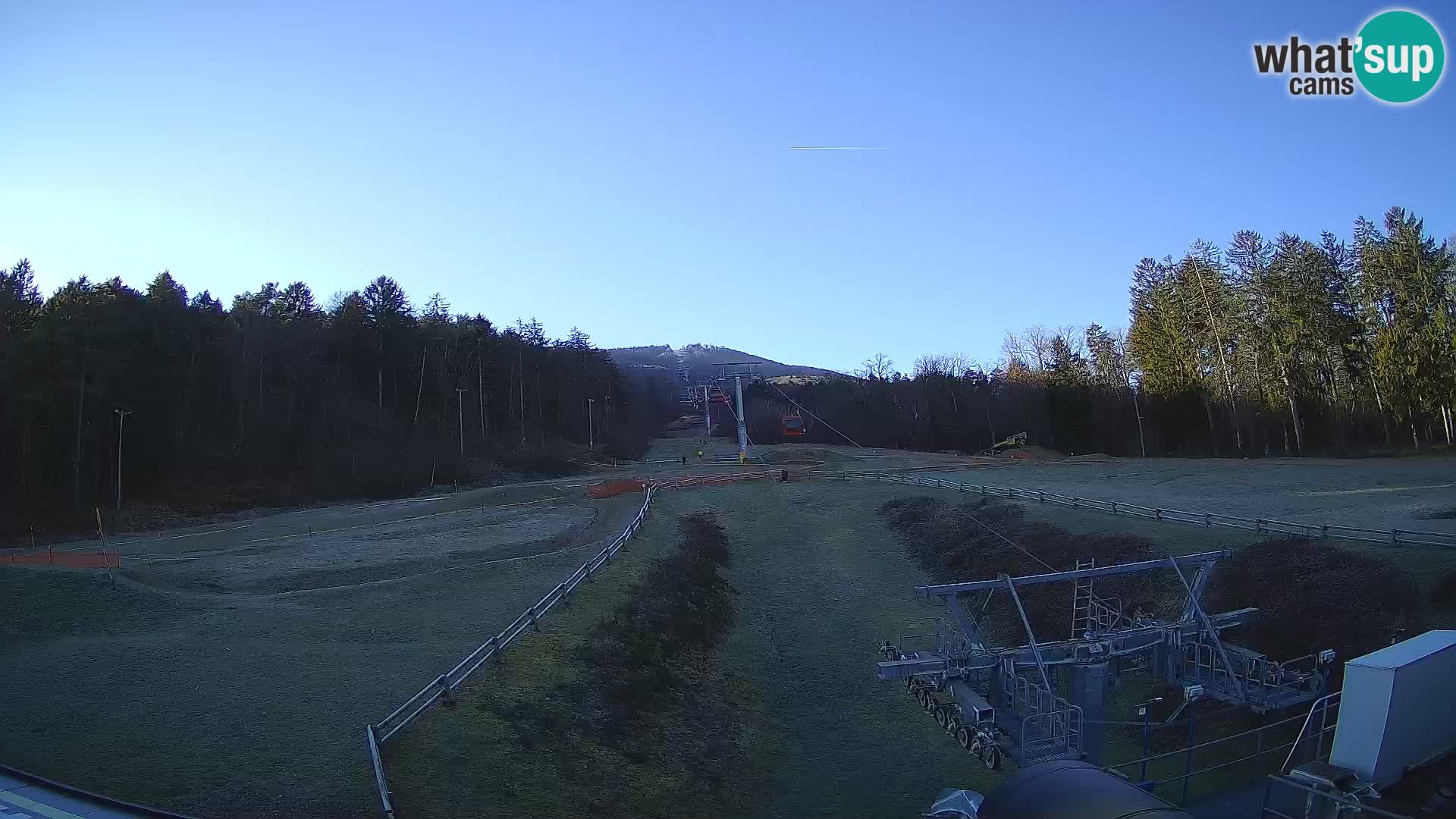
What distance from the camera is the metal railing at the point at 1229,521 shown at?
74.8 feet

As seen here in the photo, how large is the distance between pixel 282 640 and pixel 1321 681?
23.8m

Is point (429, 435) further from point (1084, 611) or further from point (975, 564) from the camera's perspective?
point (1084, 611)

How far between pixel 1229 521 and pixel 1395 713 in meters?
22.9

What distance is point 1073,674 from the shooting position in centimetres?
1703

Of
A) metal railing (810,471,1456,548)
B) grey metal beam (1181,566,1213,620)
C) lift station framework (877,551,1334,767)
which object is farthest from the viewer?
metal railing (810,471,1456,548)

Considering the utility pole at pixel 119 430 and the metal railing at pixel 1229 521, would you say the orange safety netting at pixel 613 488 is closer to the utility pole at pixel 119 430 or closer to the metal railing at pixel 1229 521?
the metal railing at pixel 1229 521

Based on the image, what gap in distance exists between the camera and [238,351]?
65125 mm

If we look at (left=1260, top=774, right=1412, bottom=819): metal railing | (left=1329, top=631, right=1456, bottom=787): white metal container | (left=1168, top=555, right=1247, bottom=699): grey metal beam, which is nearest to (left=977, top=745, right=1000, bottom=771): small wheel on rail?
(left=1168, top=555, right=1247, bottom=699): grey metal beam

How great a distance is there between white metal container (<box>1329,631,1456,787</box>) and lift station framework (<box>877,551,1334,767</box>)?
4.59m

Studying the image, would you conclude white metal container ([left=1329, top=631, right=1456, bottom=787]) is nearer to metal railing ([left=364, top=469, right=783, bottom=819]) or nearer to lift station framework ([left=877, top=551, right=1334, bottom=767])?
lift station framework ([left=877, top=551, right=1334, bottom=767])

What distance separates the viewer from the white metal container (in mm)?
9289

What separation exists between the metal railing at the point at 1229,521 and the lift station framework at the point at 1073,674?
7188mm

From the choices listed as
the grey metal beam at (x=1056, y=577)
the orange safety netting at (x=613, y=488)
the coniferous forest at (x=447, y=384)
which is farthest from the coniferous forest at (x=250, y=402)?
the grey metal beam at (x=1056, y=577)

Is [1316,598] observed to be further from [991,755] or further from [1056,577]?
[991,755]
